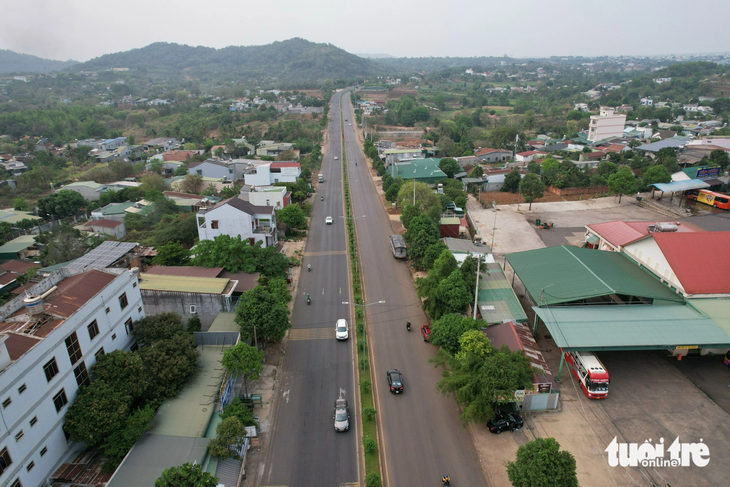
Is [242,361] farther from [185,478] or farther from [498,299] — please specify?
[498,299]

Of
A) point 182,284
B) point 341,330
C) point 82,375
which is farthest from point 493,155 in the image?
point 82,375

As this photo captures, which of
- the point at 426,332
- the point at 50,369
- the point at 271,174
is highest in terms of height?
the point at 50,369

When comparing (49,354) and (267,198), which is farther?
(267,198)

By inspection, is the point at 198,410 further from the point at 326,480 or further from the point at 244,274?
the point at 244,274

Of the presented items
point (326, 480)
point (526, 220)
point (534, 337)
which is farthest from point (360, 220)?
point (326, 480)

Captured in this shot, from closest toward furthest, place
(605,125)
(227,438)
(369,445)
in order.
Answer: (227,438), (369,445), (605,125)

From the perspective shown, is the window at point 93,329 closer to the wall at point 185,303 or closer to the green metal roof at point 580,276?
the wall at point 185,303
